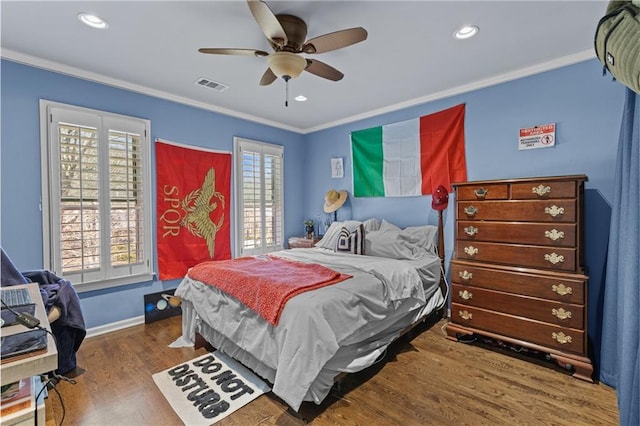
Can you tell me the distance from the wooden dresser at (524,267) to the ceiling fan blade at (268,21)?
6.53 ft

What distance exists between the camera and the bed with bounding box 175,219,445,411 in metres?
1.72

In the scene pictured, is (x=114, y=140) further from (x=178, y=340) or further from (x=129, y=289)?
(x=178, y=340)

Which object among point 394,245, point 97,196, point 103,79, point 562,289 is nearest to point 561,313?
point 562,289

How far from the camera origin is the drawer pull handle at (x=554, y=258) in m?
2.23

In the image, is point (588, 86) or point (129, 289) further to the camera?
point (129, 289)

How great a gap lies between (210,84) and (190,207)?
1454mm

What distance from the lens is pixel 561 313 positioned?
2203mm

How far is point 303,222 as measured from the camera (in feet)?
16.8

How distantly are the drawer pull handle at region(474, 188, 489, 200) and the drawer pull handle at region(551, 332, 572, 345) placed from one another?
117 cm

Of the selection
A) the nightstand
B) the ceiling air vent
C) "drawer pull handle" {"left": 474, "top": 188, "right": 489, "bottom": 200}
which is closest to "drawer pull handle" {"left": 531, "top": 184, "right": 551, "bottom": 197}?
"drawer pull handle" {"left": 474, "top": 188, "right": 489, "bottom": 200}

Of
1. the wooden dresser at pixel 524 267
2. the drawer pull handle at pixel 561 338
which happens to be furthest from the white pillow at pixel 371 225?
the drawer pull handle at pixel 561 338

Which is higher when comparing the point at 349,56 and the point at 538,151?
the point at 349,56

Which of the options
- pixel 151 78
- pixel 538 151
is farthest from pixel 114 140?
pixel 538 151

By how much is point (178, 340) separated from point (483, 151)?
3.60 m
